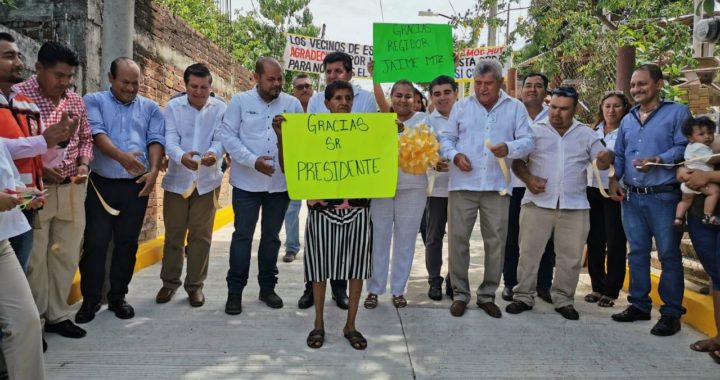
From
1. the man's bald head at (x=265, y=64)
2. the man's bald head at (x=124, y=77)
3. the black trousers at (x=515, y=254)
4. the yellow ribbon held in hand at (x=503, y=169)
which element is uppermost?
the man's bald head at (x=265, y=64)

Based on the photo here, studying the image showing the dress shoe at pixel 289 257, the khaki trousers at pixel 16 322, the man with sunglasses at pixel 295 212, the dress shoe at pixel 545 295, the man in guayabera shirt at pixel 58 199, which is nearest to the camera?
the khaki trousers at pixel 16 322

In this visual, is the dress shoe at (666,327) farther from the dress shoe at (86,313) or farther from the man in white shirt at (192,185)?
the dress shoe at (86,313)

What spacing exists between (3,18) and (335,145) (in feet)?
12.5

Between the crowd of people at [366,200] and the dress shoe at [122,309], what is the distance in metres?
0.01

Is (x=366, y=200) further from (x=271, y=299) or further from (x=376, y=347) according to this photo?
(x=271, y=299)

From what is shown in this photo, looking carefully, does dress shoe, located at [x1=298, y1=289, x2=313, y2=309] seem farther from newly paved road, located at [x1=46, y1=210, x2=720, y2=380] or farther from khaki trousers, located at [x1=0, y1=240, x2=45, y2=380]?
khaki trousers, located at [x1=0, y1=240, x2=45, y2=380]

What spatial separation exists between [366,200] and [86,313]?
7.25 ft

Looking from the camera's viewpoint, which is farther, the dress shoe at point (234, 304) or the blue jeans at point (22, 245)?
the dress shoe at point (234, 304)

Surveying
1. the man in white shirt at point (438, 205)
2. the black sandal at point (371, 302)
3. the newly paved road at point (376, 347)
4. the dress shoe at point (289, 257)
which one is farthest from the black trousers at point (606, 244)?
the dress shoe at point (289, 257)

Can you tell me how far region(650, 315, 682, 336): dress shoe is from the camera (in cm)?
401

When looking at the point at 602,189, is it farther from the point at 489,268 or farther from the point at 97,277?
the point at 97,277

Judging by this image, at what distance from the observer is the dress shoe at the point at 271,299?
454 centimetres

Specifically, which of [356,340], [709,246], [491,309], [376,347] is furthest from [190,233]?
[709,246]

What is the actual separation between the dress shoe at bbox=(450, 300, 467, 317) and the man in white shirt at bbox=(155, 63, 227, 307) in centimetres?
204
